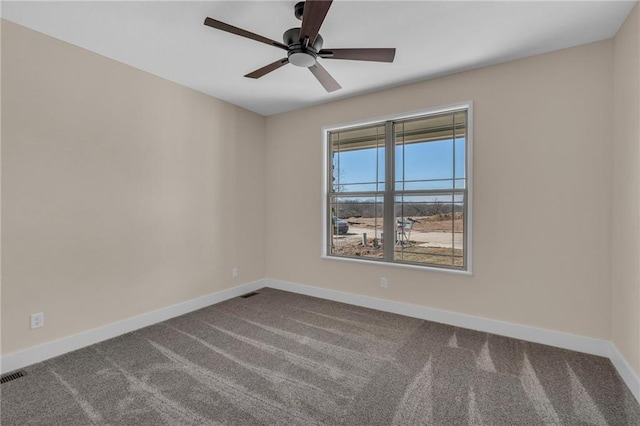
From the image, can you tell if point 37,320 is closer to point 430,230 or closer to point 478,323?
point 430,230

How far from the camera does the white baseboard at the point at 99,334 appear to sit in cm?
231

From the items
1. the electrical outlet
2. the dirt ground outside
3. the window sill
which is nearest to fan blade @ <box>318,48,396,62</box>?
the dirt ground outside

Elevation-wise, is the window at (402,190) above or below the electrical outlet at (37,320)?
above

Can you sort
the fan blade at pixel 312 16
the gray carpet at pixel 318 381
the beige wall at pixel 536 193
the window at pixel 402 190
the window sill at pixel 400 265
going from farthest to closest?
the window at pixel 402 190 → the window sill at pixel 400 265 → the beige wall at pixel 536 193 → the gray carpet at pixel 318 381 → the fan blade at pixel 312 16

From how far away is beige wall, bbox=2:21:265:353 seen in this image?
233 centimetres

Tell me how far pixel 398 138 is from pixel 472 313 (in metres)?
2.18

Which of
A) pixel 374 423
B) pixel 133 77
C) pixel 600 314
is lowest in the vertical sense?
pixel 374 423

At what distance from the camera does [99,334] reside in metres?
2.78

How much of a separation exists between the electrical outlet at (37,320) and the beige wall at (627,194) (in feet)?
14.8

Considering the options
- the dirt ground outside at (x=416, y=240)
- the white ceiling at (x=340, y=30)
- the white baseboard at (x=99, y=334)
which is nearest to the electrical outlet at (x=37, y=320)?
the white baseboard at (x=99, y=334)

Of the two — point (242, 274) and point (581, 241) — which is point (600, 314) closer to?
point (581, 241)

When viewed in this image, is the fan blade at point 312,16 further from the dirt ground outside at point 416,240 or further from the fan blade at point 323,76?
the dirt ground outside at point 416,240

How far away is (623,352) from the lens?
225 centimetres

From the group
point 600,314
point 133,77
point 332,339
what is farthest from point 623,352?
point 133,77
